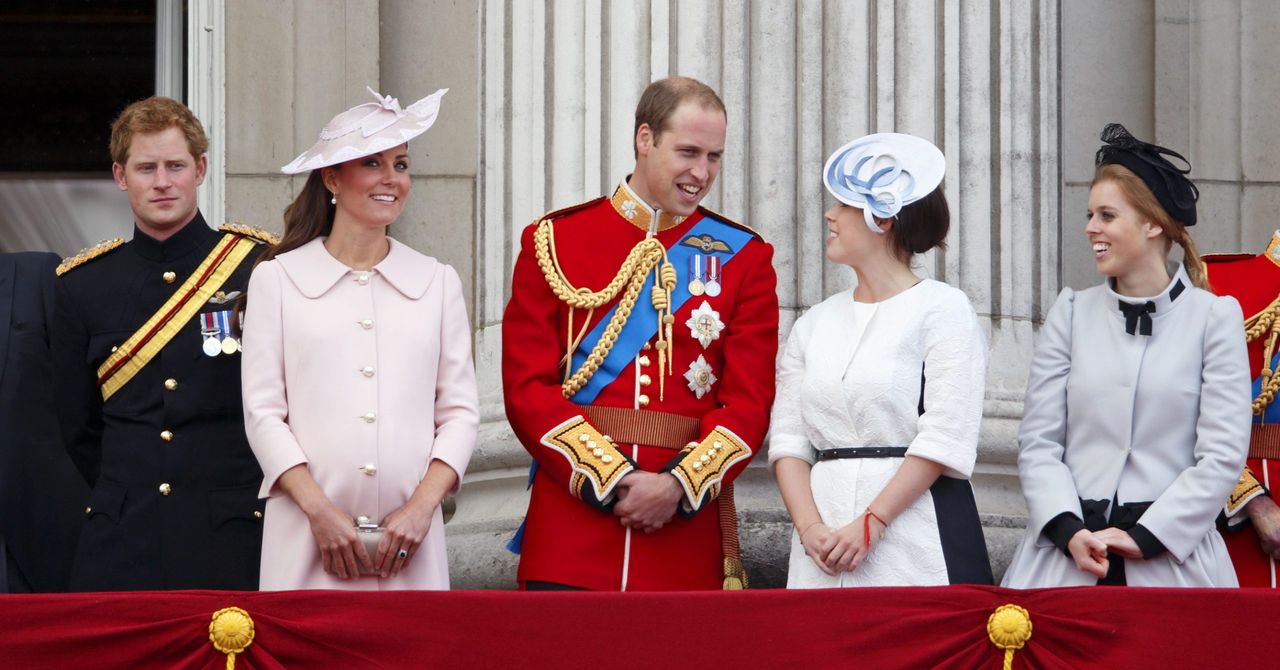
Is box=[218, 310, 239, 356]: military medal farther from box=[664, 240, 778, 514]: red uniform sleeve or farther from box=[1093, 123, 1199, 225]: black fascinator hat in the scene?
box=[1093, 123, 1199, 225]: black fascinator hat

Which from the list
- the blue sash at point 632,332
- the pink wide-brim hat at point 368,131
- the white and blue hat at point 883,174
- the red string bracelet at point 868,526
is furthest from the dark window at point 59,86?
the red string bracelet at point 868,526

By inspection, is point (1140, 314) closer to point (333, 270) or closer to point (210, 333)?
point (333, 270)

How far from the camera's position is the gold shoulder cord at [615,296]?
5168 millimetres

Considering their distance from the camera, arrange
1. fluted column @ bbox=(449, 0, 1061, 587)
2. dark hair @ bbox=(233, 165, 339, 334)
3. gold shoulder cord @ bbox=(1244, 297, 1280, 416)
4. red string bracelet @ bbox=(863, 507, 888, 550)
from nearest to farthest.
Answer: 1. red string bracelet @ bbox=(863, 507, 888, 550)
2. dark hair @ bbox=(233, 165, 339, 334)
3. gold shoulder cord @ bbox=(1244, 297, 1280, 416)
4. fluted column @ bbox=(449, 0, 1061, 587)

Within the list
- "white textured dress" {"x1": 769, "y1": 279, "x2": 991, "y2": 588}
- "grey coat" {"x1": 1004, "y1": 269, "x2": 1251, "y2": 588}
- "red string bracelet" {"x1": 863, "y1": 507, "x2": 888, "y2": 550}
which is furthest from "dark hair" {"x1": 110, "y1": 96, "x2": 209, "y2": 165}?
"grey coat" {"x1": 1004, "y1": 269, "x2": 1251, "y2": 588}

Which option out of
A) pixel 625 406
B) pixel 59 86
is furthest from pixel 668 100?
pixel 59 86

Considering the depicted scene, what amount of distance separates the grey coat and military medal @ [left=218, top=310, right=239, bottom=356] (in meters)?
1.97

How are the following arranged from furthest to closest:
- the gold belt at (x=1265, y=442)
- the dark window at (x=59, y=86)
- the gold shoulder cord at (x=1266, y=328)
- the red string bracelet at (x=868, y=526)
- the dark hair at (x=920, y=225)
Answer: the dark window at (x=59, y=86) → the gold shoulder cord at (x=1266, y=328) → the gold belt at (x=1265, y=442) → the dark hair at (x=920, y=225) → the red string bracelet at (x=868, y=526)

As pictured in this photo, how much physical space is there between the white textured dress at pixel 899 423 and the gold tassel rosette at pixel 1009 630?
66 cm

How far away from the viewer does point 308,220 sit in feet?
16.6

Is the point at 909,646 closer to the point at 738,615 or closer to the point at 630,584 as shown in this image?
the point at 738,615

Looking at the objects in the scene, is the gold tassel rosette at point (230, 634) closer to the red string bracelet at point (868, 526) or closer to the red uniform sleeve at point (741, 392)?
the red uniform sleeve at point (741, 392)

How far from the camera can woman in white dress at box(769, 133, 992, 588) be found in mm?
4859

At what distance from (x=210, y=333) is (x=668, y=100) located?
1.30 meters
